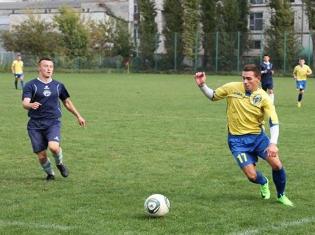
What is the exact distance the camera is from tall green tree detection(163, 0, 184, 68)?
62781mm

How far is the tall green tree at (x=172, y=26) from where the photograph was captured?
62.8m

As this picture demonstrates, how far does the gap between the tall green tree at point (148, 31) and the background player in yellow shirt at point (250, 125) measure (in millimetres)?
56177

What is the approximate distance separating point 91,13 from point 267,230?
292 feet

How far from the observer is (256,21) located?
7225cm

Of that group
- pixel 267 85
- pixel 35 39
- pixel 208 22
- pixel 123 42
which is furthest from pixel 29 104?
pixel 35 39

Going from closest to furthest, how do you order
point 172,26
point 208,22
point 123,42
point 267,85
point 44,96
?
1. point 44,96
2. point 267,85
3. point 208,22
4. point 172,26
5. point 123,42

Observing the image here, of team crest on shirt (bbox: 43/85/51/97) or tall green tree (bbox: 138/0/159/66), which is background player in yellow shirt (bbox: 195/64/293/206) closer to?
team crest on shirt (bbox: 43/85/51/97)

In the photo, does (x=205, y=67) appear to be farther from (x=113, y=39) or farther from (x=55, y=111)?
(x=55, y=111)

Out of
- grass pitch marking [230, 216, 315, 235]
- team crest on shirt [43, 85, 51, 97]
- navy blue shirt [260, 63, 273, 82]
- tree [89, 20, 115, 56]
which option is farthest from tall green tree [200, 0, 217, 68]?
grass pitch marking [230, 216, 315, 235]

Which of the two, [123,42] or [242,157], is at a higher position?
[123,42]

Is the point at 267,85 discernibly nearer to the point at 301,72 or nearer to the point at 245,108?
the point at 301,72

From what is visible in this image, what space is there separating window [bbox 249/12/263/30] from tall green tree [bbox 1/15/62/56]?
927 inches

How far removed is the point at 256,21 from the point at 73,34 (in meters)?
22.5

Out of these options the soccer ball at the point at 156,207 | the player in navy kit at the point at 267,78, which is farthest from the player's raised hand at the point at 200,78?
the player in navy kit at the point at 267,78
